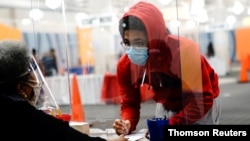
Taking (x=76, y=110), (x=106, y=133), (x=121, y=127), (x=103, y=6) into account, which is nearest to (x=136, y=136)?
(x=121, y=127)

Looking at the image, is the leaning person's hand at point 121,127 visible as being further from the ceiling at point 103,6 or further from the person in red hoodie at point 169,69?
the ceiling at point 103,6

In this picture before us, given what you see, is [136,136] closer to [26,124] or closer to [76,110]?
[26,124]

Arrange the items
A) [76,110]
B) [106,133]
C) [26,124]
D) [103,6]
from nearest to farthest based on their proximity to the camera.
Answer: [26,124]
[106,133]
[76,110]
[103,6]

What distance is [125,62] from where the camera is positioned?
6.20 ft

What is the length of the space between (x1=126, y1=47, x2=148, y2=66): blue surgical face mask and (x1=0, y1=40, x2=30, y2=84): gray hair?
509 mm

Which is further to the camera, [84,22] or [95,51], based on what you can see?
[95,51]

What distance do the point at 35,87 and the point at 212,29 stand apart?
557 inches

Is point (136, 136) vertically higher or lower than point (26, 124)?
lower

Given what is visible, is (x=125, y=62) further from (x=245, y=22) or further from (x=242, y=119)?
(x=245, y=22)

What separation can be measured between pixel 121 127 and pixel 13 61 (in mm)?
676

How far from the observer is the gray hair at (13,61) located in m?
1.35

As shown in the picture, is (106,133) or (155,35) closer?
(155,35)

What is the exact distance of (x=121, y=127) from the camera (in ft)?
6.03

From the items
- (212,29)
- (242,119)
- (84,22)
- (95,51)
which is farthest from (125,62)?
(212,29)
